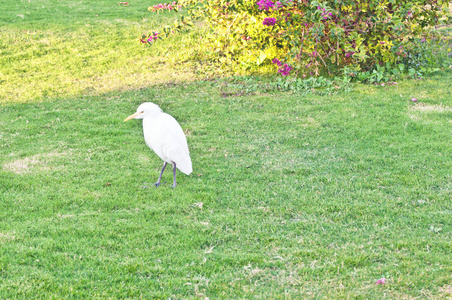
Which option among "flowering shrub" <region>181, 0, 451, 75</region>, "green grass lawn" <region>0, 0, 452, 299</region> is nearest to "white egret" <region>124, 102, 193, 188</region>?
"green grass lawn" <region>0, 0, 452, 299</region>

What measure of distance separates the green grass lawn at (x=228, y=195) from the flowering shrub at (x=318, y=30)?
0.88 metres

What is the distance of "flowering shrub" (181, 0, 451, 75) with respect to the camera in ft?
27.6

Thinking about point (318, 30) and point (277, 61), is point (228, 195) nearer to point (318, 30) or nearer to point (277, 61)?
point (318, 30)

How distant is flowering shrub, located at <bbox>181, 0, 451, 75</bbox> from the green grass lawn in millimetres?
876

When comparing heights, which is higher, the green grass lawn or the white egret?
the white egret

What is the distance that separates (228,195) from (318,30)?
14.7ft

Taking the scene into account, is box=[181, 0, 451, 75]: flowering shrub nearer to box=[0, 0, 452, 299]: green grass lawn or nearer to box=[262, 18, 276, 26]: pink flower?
box=[262, 18, 276, 26]: pink flower

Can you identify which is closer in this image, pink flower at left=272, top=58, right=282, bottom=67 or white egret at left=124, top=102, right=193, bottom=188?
white egret at left=124, top=102, right=193, bottom=188

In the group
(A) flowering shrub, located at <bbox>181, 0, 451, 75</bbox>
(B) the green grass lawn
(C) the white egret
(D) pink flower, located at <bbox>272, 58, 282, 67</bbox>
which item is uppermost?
(A) flowering shrub, located at <bbox>181, 0, 451, 75</bbox>

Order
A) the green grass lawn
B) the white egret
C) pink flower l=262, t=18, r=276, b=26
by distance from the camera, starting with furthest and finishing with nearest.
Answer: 1. pink flower l=262, t=18, r=276, b=26
2. the white egret
3. the green grass lawn

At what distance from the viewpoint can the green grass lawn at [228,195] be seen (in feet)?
12.3

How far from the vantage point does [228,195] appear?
5.22m

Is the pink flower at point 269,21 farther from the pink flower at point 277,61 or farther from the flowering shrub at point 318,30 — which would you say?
the pink flower at point 277,61

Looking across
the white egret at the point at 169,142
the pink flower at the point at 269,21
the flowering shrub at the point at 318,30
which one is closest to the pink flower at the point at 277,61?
the flowering shrub at the point at 318,30
